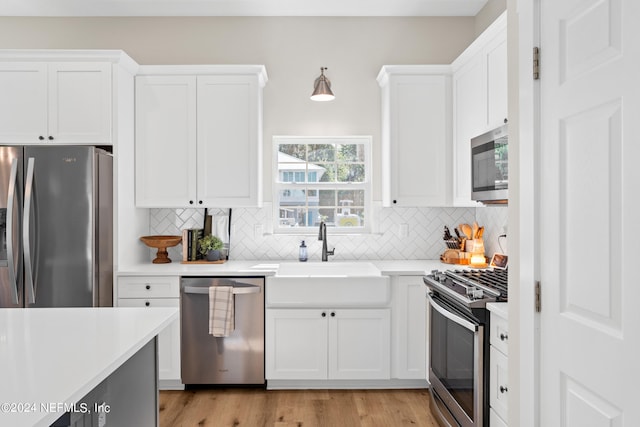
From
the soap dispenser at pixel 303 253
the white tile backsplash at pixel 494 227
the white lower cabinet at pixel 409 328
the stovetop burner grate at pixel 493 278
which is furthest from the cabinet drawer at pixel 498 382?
the soap dispenser at pixel 303 253

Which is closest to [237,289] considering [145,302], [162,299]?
[162,299]

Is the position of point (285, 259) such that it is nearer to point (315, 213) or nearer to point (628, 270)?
point (315, 213)

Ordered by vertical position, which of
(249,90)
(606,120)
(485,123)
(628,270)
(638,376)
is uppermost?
(249,90)

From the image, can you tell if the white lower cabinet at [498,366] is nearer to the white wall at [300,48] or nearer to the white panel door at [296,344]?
the white panel door at [296,344]

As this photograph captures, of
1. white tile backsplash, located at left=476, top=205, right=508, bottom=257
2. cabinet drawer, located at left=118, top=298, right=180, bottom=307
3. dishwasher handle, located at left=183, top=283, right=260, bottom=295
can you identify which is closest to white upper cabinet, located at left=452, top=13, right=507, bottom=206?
white tile backsplash, located at left=476, top=205, right=508, bottom=257

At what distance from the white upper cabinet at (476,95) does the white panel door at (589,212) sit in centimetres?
114

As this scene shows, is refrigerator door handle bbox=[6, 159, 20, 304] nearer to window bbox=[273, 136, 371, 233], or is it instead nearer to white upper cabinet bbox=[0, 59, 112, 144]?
white upper cabinet bbox=[0, 59, 112, 144]

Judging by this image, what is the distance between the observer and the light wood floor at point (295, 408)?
9.16 ft

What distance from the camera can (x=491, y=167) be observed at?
8.10 feet

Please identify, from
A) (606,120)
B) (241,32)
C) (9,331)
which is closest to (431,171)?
(241,32)

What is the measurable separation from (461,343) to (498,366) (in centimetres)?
34

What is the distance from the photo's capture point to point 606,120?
1.20 meters

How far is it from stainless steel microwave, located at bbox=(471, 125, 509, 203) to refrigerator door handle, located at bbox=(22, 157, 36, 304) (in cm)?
282

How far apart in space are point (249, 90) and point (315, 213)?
3.91 ft
